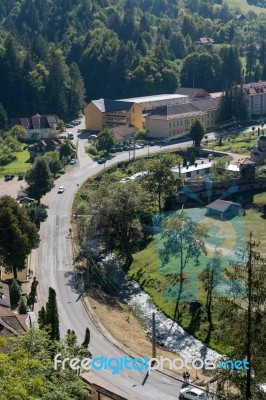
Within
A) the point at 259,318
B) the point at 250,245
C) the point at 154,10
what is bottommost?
the point at 259,318

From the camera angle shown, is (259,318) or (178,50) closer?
(259,318)

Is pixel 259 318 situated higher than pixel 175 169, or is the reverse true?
pixel 259 318

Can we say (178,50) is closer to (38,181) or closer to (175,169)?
(175,169)

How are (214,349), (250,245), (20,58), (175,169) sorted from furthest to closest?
(20,58) < (175,169) < (214,349) < (250,245)

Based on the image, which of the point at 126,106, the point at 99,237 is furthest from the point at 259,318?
the point at 126,106

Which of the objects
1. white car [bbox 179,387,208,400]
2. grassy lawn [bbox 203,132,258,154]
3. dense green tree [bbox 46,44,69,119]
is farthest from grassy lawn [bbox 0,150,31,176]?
white car [bbox 179,387,208,400]

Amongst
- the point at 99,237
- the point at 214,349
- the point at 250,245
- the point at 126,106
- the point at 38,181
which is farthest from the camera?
the point at 126,106

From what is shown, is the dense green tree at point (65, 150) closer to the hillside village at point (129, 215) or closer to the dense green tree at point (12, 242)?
the hillside village at point (129, 215)
